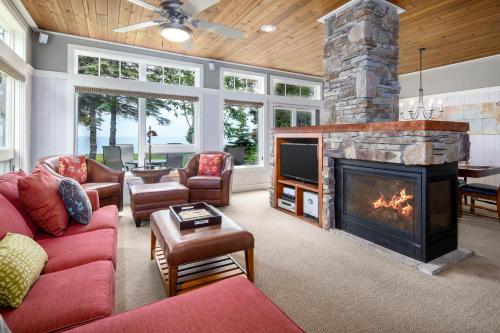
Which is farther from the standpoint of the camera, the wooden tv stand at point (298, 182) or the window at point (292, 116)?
the window at point (292, 116)

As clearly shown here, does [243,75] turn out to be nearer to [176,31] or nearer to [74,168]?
[176,31]

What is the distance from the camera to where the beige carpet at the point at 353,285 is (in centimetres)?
175

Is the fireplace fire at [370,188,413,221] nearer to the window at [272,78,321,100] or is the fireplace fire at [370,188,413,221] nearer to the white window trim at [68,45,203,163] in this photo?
the white window trim at [68,45,203,163]

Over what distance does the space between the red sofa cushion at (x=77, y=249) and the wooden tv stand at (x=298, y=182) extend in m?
2.55

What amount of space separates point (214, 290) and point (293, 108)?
5.94 m

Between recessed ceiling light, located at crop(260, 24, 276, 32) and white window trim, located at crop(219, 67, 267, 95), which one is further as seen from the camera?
white window trim, located at crop(219, 67, 267, 95)

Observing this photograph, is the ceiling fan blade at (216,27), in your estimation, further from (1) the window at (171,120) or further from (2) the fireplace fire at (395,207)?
(1) the window at (171,120)

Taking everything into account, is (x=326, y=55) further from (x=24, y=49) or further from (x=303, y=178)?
(x=24, y=49)

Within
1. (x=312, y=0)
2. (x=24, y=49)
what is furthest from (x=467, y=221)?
(x=24, y=49)

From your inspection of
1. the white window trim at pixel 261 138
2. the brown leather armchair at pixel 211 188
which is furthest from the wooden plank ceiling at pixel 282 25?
the brown leather armchair at pixel 211 188

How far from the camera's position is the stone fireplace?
249 centimetres

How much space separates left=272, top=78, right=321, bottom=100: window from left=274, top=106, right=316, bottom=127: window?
1.19 feet

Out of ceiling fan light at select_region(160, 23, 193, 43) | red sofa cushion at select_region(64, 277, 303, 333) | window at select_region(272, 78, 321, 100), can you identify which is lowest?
red sofa cushion at select_region(64, 277, 303, 333)

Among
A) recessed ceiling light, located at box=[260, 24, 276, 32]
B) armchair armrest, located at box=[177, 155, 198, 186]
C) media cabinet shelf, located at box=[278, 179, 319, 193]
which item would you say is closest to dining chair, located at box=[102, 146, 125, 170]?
armchair armrest, located at box=[177, 155, 198, 186]
